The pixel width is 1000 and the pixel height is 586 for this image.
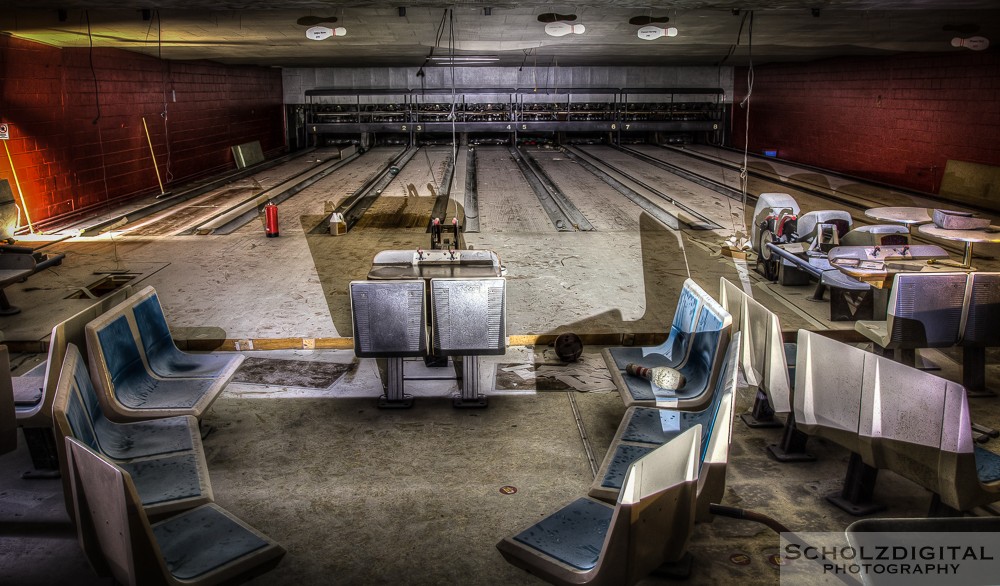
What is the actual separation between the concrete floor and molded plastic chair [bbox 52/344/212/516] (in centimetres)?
30

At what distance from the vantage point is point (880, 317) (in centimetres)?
623

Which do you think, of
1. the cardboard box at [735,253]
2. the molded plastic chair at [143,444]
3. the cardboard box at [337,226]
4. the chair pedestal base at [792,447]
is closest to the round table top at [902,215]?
the cardboard box at [735,253]

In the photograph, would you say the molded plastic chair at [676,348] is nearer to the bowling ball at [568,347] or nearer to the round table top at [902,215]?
the bowling ball at [568,347]

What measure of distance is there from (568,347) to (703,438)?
1976 mm

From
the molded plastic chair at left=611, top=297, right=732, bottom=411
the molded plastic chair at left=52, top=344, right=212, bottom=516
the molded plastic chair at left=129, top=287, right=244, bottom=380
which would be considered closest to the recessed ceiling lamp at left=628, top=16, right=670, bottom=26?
the molded plastic chair at left=611, top=297, right=732, bottom=411

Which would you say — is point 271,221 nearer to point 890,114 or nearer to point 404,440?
point 404,440

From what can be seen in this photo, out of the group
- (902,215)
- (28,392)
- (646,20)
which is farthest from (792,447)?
(646,20)

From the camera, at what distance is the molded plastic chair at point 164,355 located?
4.44 meters

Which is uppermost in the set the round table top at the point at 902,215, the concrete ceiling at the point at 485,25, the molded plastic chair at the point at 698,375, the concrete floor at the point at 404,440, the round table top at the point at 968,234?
the concrete ceiling at the point at 485,25

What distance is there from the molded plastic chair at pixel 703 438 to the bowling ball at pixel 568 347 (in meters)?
1.55

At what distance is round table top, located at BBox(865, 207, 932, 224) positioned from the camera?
662 centimetres

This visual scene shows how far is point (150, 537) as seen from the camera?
2559 mm

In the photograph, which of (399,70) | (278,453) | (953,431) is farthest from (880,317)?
(399,70)

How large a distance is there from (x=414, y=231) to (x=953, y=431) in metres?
7.63
